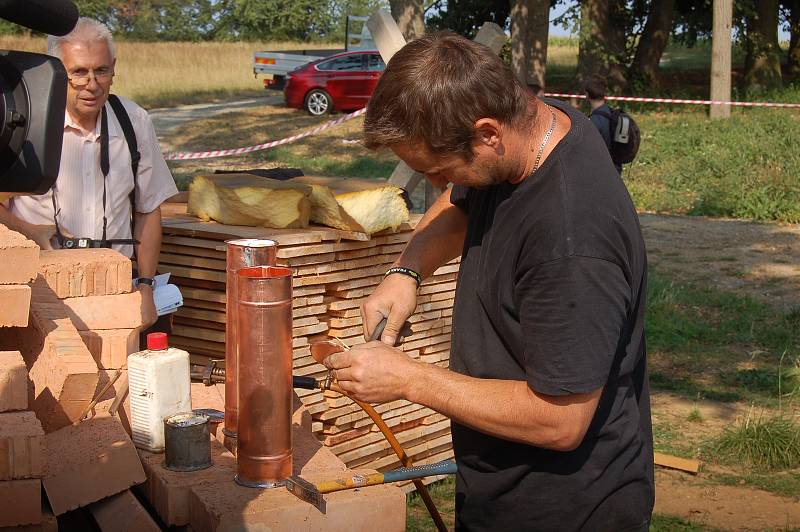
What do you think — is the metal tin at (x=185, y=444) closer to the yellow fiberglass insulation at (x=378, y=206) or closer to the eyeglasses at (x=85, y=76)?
the eyeglasses at (x=85, y=76)

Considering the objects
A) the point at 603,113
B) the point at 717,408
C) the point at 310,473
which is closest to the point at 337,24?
the point at 603,113

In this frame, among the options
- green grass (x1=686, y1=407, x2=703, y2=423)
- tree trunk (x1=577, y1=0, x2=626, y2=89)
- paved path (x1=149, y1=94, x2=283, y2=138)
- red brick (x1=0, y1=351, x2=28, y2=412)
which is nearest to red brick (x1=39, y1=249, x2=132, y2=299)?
red brick (x1=0, y1=351, x2=28, y2=412)

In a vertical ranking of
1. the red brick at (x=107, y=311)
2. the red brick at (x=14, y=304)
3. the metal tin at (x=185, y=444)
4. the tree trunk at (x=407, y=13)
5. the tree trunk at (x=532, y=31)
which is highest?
the tree trunk at (x=532, y=31)

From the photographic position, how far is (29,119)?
188 centimetres

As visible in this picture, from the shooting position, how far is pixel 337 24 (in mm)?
57219

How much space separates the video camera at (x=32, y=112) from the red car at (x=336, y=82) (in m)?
23.2

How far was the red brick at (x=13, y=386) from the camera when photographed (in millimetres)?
2699

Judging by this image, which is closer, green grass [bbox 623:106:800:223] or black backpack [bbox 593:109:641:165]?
black backpack [bbox 593:109:641:165]

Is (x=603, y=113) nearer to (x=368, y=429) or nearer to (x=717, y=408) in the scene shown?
(x=717, y=408)

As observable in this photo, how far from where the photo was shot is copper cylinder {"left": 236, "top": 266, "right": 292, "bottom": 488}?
2504mm

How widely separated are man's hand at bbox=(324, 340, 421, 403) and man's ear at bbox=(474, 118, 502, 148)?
549mm

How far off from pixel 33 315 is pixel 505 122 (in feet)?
5.92

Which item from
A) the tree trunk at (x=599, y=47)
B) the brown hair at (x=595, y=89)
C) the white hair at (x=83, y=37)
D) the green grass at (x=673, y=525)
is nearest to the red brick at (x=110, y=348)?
the white hair at (x=83, y=37)

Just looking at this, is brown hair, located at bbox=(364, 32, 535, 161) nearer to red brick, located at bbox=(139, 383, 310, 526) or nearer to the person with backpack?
red brick, located at bbox=(139, 383, 310, 526)
